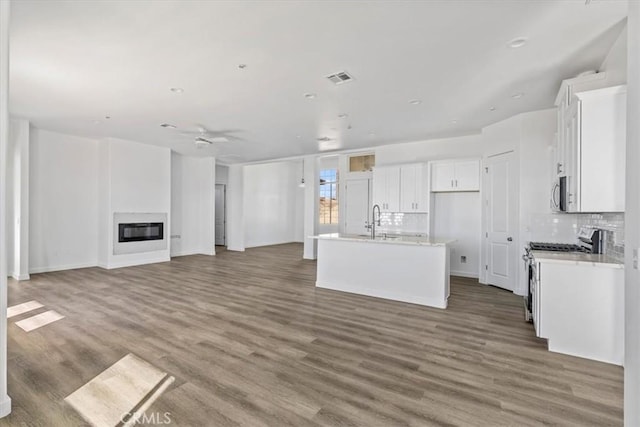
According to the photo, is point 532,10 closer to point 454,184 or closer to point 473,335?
point 473,335

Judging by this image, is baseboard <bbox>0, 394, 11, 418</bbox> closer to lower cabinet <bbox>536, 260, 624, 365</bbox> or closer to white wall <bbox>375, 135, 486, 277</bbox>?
lower cabinet <bbox>536, 260, 624, 365</bbox>

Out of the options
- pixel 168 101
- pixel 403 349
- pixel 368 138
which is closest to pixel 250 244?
pixel 368 138

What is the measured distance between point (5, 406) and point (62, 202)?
6396mm

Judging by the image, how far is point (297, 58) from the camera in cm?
343

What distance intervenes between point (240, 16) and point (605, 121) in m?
3.51

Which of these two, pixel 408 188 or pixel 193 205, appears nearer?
pixel 408 188

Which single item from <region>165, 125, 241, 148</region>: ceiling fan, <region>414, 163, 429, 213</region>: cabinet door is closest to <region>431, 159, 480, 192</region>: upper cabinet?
<region>414, 163, 429, 213</region>: cabinet door

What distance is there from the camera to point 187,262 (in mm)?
8438

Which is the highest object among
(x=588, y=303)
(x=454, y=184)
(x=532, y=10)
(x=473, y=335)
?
(x=532, y=10)

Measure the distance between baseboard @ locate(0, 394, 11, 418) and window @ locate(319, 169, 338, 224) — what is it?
11467 millimetres

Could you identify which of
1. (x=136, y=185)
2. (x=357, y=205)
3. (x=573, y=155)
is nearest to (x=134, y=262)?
(x=136, y=185)

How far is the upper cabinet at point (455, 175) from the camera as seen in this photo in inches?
252

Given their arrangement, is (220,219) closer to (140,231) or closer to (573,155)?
(140,231)

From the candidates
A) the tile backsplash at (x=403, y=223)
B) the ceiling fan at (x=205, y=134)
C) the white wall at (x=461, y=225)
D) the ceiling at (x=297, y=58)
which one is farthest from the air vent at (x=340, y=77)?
the white wall at (x=461, y=225)
